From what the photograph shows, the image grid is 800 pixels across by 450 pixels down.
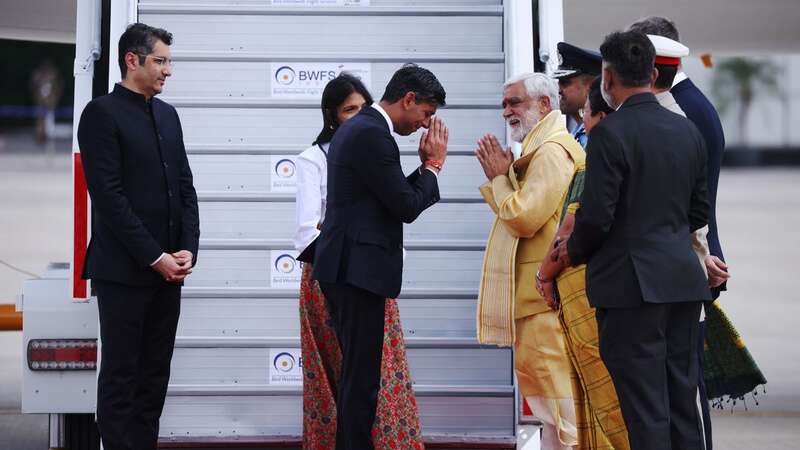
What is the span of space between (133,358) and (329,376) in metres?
0.81

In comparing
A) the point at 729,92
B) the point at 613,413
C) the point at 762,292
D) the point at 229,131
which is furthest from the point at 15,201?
the point at 729,92

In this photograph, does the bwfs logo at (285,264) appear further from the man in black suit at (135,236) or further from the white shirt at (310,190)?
the man in black suit at (135,236)

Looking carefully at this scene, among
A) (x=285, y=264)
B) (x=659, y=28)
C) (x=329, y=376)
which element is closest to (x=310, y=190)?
(x=285, y=264)

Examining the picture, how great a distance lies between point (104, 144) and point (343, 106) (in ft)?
3.20

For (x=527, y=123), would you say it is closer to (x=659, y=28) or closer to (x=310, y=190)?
(x=659, y=28)

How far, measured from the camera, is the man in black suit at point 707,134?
4.42 meters

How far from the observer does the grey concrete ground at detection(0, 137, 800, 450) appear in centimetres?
684

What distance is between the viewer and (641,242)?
3.86 metres

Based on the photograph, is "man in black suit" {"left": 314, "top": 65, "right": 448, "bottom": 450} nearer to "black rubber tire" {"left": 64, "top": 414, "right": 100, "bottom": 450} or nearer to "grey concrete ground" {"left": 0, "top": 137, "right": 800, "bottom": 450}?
"black rubber tire" {"left": 64, "top": 414, "right": 100, "bottom": 450}

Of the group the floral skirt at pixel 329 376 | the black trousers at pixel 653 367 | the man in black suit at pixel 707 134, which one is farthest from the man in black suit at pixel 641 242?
the floral skirt at pixel 329 376

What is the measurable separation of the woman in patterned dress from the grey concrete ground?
6.29 feet

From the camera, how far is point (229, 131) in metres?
5.46

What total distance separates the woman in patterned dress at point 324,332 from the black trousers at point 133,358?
20.6 inches

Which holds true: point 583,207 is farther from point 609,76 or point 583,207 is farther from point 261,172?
point 261,172
